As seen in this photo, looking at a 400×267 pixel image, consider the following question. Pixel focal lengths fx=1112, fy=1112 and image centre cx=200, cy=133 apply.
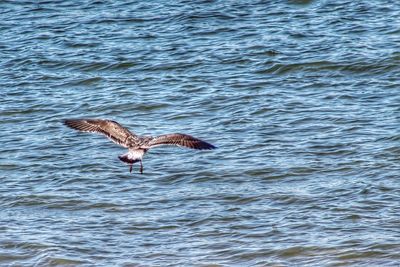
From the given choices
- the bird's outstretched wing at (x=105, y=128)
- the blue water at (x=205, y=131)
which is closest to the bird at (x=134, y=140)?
the bird's outstretched wing at (x=105, y=128)

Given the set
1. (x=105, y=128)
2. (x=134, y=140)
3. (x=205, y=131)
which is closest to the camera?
(x=134, y=140)

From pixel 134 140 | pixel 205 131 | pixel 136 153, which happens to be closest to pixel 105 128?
pixel 134 140

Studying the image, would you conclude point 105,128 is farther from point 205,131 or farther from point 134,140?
point 205,131

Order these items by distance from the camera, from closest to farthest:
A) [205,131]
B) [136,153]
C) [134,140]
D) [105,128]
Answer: [136,153] → [134,140] → [105,128] → [205,131]

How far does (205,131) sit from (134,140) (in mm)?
2586

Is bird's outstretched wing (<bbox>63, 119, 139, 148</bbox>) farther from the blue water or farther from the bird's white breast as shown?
the blue water

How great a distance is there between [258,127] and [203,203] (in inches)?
93.2

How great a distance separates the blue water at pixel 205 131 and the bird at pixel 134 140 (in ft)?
2.12

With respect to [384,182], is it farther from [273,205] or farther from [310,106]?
[310,106]

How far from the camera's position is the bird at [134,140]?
9.65m

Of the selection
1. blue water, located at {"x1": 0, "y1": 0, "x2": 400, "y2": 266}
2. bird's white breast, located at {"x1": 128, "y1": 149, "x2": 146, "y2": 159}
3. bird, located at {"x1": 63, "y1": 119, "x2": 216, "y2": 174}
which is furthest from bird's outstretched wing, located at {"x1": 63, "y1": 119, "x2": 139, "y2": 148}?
blue water, located at {"x1": 0, "y1": 0, "x2": 400, "y2": 266}

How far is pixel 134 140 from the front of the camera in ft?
33.0

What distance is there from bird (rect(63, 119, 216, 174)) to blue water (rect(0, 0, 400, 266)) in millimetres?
646

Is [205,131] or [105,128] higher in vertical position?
[105,128]
